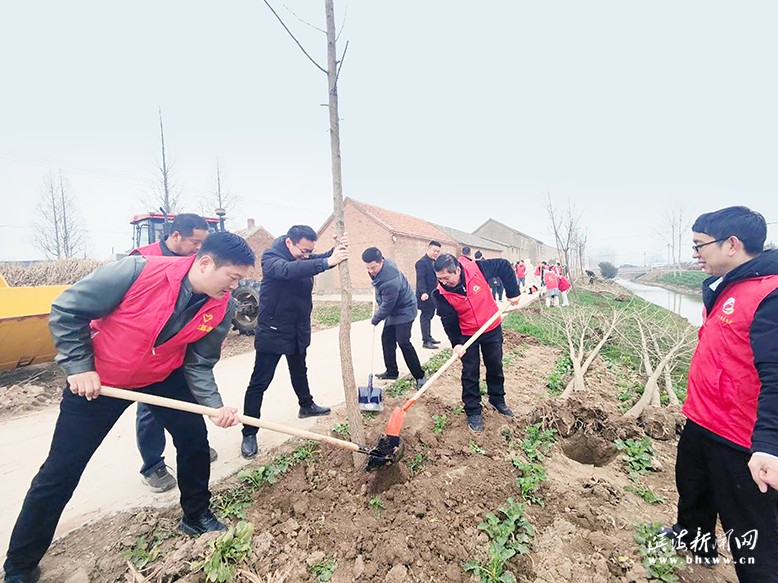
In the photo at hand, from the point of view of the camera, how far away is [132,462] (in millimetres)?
3285

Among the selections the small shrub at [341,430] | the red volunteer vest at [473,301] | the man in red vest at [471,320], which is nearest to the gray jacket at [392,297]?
the man in red vest at [471,320]

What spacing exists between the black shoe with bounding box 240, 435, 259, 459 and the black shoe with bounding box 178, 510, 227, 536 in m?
0.97

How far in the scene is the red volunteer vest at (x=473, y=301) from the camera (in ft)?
11.6

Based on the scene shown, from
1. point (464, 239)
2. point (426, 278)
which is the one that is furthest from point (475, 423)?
point (464, 239)

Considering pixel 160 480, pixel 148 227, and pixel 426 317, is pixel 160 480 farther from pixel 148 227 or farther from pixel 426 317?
pixel 148 227

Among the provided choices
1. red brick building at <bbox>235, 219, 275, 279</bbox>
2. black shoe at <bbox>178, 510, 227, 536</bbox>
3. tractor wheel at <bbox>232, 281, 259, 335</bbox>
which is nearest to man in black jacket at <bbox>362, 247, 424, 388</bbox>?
black shoe at <bbox>178, 510, 227, 536</bbox>

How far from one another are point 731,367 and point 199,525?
3060mm

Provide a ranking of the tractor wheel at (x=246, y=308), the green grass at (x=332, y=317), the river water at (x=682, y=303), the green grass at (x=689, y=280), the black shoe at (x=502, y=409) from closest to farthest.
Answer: the black shoe at (x=502, y=409) < the tractor wheel at (x=246, y=308) < the green grass at (x=332, y=317) < the river water at (x=682, y=303) < the green grass at (x=689, y=280)

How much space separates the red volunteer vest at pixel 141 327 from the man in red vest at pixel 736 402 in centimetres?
264

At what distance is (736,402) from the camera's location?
166cm

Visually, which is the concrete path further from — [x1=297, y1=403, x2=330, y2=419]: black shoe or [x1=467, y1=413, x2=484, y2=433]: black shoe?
[x1=467, y1=413, x2=484, y2=433]: black shoe

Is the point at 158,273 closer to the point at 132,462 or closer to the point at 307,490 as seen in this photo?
the point at 307,490

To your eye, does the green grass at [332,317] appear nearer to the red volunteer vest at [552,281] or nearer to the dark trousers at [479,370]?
the red volunteer vest at [552,281]

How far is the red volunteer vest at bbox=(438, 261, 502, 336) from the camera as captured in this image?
353cm
